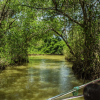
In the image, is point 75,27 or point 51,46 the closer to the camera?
point 75,27

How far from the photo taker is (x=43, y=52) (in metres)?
32.2

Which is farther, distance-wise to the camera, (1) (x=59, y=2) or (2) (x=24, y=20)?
(2) (x=24, y=20)

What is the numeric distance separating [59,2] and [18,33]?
5423 millimetres

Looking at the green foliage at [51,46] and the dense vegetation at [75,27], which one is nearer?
the dense vegetation at [75,27]

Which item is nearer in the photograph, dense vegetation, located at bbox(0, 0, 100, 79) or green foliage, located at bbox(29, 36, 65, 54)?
dense vegetation, located at bbox(0, 0, 100, 79)

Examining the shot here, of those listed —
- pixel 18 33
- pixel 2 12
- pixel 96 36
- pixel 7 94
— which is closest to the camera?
pixel 7 94

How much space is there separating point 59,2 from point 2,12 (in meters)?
7.04

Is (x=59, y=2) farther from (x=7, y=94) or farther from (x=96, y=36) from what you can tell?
(x=7, y=94)

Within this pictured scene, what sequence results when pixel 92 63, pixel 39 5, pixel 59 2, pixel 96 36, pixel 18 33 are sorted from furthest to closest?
pixel 18 33
pixel 39 5
pixel 59 2
pixel 92 63
pixel 96 36

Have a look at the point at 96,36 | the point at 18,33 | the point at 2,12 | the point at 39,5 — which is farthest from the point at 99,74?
the point at 2,12

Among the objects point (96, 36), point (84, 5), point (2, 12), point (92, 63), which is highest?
point (2, 12)

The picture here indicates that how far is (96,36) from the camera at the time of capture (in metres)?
5.82

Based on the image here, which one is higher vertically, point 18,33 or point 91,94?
point 18,33

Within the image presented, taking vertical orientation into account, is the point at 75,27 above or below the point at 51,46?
above
